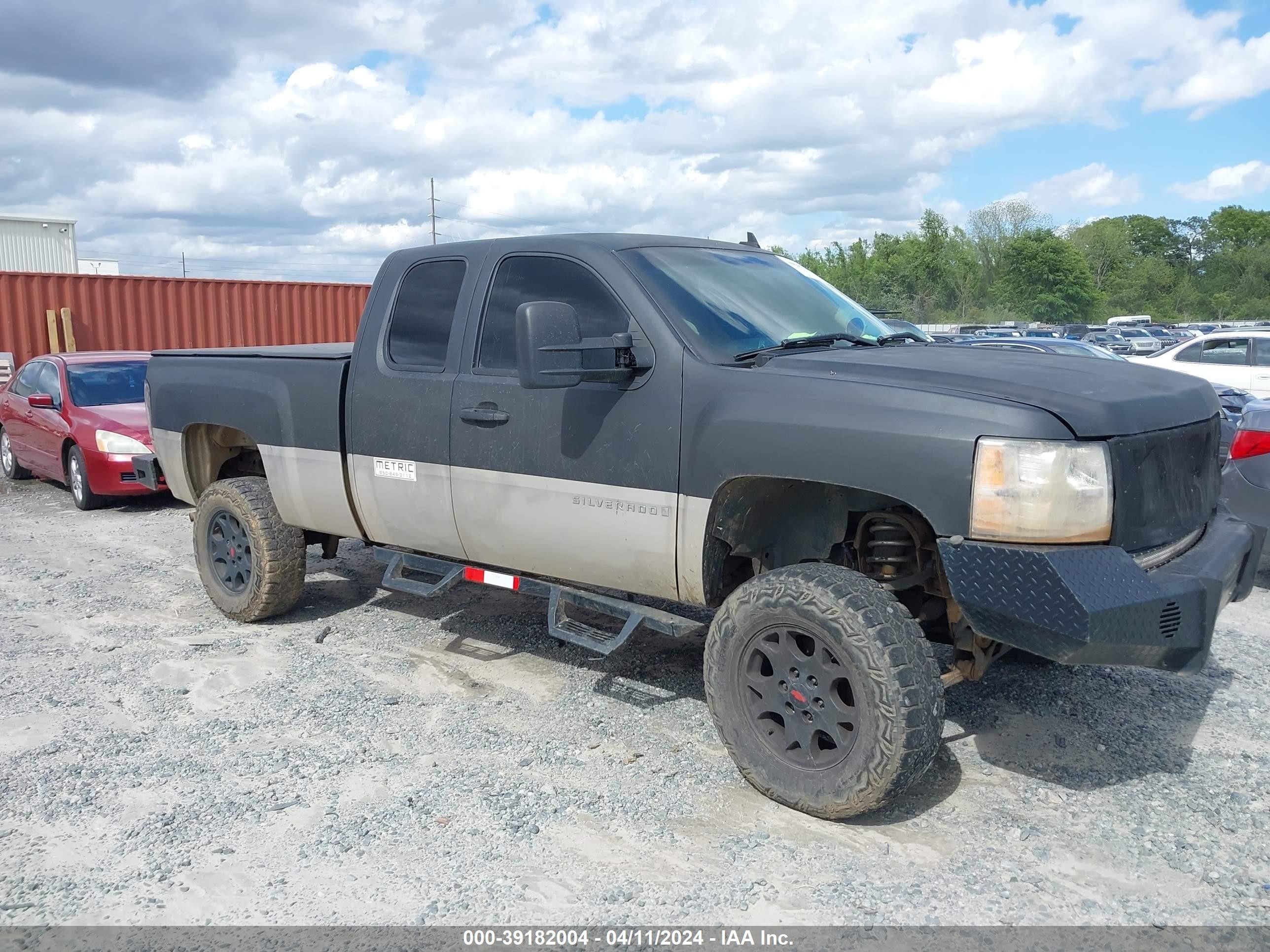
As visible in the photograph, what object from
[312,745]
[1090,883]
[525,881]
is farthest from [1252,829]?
[312,745]

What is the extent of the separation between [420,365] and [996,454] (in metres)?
2.68

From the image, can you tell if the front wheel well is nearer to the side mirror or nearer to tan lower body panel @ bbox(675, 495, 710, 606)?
tan lower body panel @ bbox(675, 495, 710, 606)

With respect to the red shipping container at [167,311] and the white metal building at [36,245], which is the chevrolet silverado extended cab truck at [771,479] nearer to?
the red shipping container at [167,311]

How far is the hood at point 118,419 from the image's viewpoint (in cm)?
969

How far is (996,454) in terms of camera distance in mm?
3111

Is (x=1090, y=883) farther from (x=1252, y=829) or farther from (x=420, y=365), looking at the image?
(x=420, y=365)

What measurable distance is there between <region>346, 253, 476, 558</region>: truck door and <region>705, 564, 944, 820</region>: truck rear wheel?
1.60 metres

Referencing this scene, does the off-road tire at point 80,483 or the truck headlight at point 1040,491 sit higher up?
the truck headlight at point 1040,491

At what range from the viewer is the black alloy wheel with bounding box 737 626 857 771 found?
345 centimetres

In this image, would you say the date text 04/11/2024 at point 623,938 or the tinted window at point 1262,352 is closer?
the date text 04/11/2024 at point 623,938

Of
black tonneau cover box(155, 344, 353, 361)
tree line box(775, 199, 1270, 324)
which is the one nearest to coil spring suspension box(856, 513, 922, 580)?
black tonneau cover box(155, 344, 353, 361)

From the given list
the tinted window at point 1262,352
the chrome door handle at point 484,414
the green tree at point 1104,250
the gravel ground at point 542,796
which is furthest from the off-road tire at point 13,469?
the green tree at point 1104,250

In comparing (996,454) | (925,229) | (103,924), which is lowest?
(103,924)

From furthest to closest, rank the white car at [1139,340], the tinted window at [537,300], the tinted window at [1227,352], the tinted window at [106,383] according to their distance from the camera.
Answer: the white car at [1139,340] < the tinted window at [1227,352] < the tinted window at [106,383] < the tinted window at [537,300]
